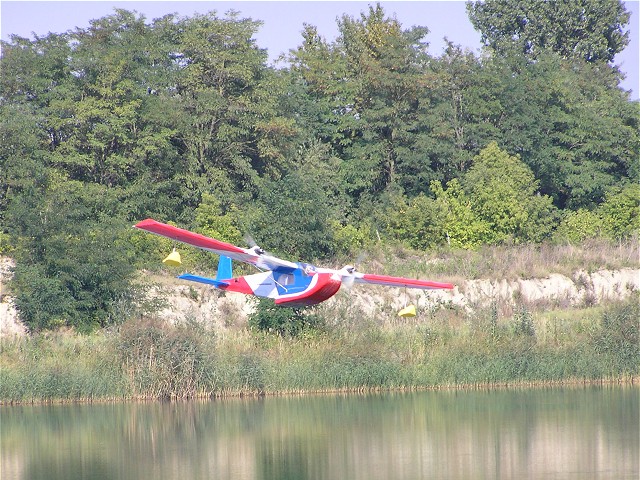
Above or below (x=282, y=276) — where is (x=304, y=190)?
above

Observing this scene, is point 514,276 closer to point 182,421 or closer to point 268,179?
point 268,179

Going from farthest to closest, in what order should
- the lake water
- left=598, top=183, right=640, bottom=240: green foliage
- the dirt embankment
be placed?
left=598, top=183, right=640, bottom=240: green foliage → the dirt embankment → the lake water

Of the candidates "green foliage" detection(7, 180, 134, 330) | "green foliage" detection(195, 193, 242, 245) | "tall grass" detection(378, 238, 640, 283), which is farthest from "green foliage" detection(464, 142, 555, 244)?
"green foliage" detection(7, 180, 134, 330)

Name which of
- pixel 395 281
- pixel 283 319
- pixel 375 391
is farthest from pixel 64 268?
pixel 395 281

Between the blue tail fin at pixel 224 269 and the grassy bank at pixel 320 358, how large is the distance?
6.97 ft

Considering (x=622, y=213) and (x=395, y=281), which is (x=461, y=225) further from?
(x=395, y=281)

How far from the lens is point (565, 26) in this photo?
75188mm

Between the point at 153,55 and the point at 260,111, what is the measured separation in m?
5.18

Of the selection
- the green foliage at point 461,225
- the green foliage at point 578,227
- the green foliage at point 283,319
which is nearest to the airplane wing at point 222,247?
the green foliage at point 283,319

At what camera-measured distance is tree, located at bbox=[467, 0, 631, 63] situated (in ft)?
246

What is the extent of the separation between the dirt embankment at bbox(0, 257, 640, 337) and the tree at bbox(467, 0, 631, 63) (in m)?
28.4

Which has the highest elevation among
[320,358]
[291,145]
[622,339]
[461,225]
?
[291,145]

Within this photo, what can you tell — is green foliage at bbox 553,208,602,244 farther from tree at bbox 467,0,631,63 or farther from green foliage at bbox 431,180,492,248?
tree at bbox 467,0,631,63

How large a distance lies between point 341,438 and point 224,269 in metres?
6.78
